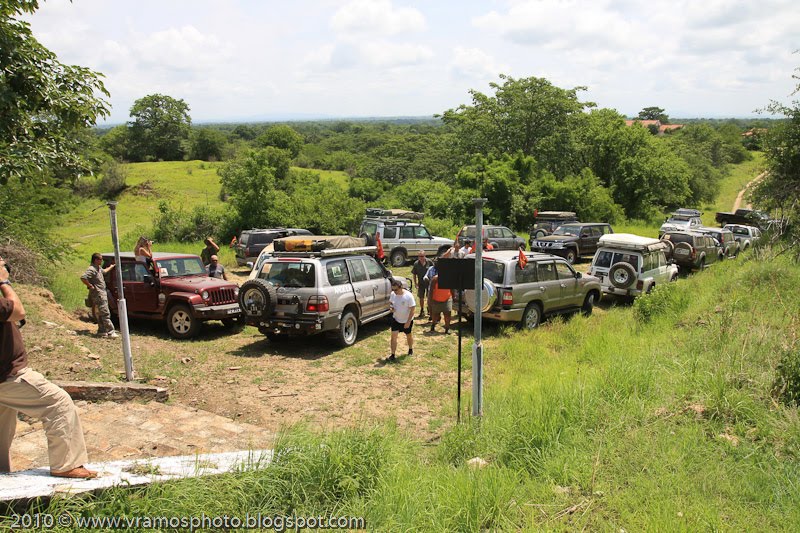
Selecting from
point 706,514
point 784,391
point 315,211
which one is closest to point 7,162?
point 706,514

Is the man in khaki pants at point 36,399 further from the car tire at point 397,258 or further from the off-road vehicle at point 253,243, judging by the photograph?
the car tire at point 397,258

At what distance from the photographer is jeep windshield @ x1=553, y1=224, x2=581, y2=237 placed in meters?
23.4

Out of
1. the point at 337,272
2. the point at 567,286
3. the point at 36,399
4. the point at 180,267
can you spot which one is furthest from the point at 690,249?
the point at 36,399

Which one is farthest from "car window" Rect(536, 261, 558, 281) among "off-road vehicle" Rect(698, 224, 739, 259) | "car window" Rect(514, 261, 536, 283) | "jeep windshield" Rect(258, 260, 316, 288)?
"off-road vehicle" Rect(698, 224, 739, 259)

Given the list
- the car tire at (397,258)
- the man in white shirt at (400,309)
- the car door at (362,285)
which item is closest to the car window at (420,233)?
the car tire at (397,258)

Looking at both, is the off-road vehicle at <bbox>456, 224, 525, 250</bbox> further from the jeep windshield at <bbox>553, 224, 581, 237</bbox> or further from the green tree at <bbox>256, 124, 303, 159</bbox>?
the green tree at <bbox>256, 124, 303, 159</bbox>

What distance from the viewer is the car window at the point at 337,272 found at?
10734mm

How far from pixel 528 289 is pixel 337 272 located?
4.37 meters

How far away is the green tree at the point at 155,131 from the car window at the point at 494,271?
199ft

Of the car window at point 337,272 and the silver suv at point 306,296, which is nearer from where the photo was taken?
the silver suv at point 306,296

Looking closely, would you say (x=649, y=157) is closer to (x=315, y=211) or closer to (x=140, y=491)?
(x=315, y=211)

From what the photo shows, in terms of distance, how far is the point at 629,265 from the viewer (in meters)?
15.2

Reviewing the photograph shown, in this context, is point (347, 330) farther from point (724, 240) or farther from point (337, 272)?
point (724, 240)

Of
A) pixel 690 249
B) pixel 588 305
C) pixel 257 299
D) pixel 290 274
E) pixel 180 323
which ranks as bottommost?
pixel 588 305
